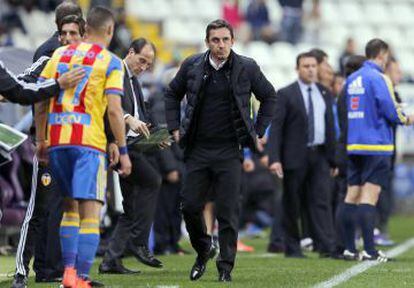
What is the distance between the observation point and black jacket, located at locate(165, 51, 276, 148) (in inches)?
386

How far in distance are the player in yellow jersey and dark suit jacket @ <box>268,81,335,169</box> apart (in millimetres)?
4836

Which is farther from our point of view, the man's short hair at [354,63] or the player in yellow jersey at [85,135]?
the man's short hair at [354,63]

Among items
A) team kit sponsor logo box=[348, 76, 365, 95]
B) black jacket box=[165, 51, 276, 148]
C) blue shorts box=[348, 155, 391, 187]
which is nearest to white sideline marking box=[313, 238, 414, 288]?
blue shorts box=[348, 155, 391, 187]

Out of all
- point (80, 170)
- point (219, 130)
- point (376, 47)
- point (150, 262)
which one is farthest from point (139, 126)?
point (376, 47)

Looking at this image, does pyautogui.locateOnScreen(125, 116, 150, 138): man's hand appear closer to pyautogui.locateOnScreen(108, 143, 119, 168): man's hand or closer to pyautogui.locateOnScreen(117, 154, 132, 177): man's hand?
pyautogui.locateOnScreen(108, 143, 119, 168): man's hand

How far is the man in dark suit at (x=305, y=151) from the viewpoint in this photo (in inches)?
514

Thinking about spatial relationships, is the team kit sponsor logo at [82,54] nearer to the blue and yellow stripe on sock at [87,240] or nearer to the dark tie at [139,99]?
the blue and yellow stripe on sock at [87,240]

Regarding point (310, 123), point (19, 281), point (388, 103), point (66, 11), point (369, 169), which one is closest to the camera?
point (19, 281)

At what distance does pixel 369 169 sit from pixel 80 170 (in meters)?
4.71

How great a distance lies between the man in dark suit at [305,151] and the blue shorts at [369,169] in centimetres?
72

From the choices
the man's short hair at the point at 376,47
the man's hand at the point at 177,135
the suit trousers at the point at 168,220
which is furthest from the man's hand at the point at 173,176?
the man's hand at the point at 177,135

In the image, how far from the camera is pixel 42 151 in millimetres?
8555

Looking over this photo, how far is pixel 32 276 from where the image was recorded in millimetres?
10516

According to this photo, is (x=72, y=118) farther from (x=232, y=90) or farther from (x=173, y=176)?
(x=173, y=176)
